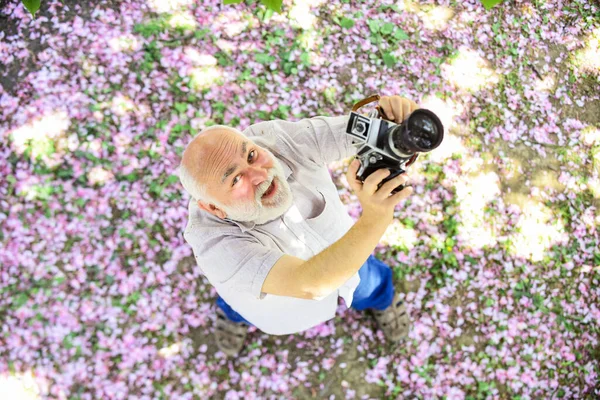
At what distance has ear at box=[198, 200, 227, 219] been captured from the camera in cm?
206

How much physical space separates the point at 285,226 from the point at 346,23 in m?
3.08

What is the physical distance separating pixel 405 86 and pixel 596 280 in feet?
7.71

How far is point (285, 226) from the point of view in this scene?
2227mm

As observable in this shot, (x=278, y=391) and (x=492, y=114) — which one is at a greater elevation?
(x=492, y=114)

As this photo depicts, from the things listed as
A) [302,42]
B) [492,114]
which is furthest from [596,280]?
[302,42]

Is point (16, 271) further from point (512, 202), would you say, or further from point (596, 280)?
point (596, 280)

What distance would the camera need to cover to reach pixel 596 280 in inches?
152

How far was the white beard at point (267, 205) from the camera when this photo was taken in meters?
2.03

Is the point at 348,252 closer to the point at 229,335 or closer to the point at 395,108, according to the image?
the point at 395,108

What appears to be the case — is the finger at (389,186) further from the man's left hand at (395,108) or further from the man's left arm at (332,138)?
the man's left arm at (332,138)

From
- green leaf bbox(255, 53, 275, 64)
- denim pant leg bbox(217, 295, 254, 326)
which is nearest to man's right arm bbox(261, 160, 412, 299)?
denim pant leg bbox(217, 295, 254, 326)

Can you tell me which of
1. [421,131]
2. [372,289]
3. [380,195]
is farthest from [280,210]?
[372,289]

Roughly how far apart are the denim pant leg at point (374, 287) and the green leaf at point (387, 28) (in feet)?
8.17

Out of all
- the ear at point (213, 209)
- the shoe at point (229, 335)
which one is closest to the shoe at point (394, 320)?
the shoe at point (229, 335)
